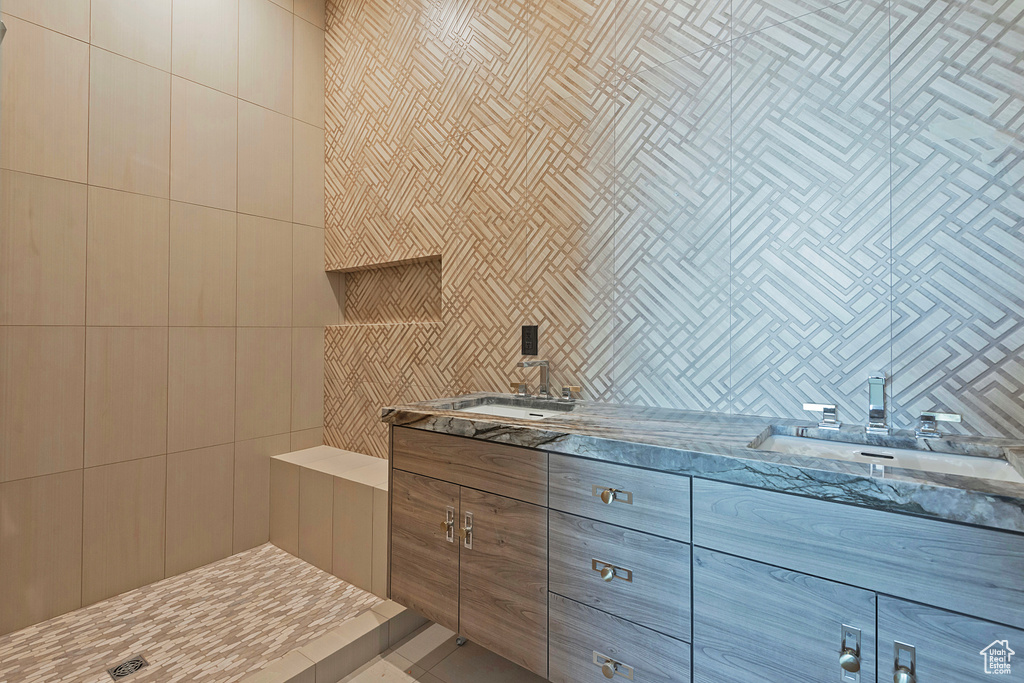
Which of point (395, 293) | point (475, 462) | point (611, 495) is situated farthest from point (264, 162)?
point (611, 495)

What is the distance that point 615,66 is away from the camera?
196cm

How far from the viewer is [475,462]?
162cm

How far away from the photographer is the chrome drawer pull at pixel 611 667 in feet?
4.19

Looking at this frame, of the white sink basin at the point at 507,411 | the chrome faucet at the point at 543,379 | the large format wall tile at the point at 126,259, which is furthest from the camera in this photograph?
the large format wall tile at the point at 126,259

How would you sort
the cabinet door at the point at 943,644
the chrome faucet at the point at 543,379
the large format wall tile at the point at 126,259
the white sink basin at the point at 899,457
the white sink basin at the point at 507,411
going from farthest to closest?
the large format wall tile at the point at 126,259
the chrome faucet at the point at 543,379
the white sink basin at the point at 507,411
the white sink basin at the point at 899,457
the cabinet door at the point at 943,644

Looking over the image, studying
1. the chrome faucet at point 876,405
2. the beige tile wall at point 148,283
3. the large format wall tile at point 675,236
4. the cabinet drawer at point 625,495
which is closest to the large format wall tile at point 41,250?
the beige tile wall at point 148,283

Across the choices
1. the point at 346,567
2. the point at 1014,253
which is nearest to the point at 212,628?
the point at 346,567

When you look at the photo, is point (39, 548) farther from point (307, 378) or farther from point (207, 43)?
point (207, 43)

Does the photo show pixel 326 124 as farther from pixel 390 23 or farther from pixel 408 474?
pixel 408 474

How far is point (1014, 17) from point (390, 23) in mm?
2823

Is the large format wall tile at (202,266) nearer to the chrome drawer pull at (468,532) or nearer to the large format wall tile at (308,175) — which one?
the large format wall tile at (308,175)

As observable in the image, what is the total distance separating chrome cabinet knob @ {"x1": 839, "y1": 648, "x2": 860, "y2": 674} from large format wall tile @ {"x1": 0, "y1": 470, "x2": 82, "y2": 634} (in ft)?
9.63

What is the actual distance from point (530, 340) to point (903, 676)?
1617 millimetres

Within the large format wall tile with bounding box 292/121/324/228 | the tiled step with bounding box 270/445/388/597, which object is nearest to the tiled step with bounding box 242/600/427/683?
the tiled step with bounding box 270/445/388/597
